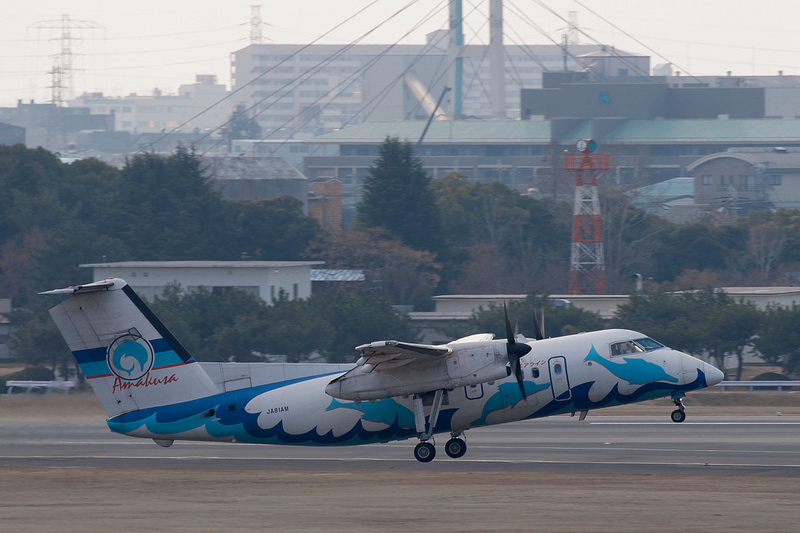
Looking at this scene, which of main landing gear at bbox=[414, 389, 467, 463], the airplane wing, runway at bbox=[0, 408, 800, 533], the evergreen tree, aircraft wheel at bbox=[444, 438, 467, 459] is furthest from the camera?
the evergreen tree

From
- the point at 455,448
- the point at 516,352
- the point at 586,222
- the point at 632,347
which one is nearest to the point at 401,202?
the point at 586,222

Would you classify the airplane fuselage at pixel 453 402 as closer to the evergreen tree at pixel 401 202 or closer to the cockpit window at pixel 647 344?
the cockpit window at pixel 647 344

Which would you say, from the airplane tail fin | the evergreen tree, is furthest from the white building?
the airplane tail fin

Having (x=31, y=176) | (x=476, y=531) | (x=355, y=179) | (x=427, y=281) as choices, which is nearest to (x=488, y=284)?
(x=427, y=281)

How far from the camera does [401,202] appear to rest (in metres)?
95.5

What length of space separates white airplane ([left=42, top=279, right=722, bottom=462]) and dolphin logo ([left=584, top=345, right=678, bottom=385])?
0.02 m

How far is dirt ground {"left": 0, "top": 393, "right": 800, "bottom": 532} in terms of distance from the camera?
19359 millimetres

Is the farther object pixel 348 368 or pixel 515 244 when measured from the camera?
pixel 515 244

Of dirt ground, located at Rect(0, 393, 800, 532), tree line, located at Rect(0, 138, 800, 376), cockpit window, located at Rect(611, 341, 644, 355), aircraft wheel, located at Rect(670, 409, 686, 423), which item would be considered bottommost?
dirt ground, located at Rect(0, 393, 800, 532)

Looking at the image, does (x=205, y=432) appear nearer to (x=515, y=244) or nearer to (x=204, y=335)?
(x=204, y=335)

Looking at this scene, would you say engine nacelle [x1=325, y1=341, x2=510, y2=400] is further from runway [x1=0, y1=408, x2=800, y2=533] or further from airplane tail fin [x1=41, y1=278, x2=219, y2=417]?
airplane tail fin [x1=41, y1=278, x2=219, y2=417]

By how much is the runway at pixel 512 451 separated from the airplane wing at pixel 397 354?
354cm

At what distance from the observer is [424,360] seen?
24844 mm

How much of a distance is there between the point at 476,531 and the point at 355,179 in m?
165
